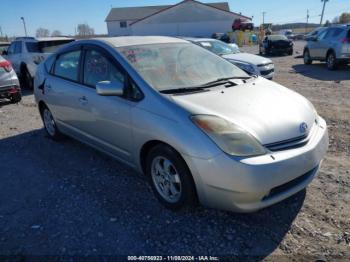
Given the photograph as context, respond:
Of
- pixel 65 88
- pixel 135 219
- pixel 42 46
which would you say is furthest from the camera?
pixel 42 46

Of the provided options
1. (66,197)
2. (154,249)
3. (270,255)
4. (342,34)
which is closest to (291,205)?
(270,255)

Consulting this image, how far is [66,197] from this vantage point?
3.60 metres

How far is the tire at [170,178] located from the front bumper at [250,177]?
11cm

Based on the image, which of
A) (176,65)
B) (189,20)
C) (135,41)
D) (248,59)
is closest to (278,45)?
(248,59)

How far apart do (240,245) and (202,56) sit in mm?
2388

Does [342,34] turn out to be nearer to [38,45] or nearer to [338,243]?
[38,45]

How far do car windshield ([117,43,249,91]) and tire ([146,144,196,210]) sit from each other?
0.69 meters

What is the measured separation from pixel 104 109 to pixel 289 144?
2035 mm

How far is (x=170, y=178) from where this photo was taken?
10.3 feet

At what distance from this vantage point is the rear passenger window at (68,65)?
432 cm

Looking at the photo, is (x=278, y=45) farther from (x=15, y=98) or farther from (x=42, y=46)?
(x=15, y=98)

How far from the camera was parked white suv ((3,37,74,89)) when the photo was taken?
1031cm

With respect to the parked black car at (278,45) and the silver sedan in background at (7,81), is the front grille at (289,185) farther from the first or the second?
the parked black car at (278,45)

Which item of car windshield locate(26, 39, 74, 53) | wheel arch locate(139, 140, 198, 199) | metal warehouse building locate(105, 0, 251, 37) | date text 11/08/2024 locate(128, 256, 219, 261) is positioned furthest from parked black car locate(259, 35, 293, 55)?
metal warehouse building locate(105, 0, 251, 37)
